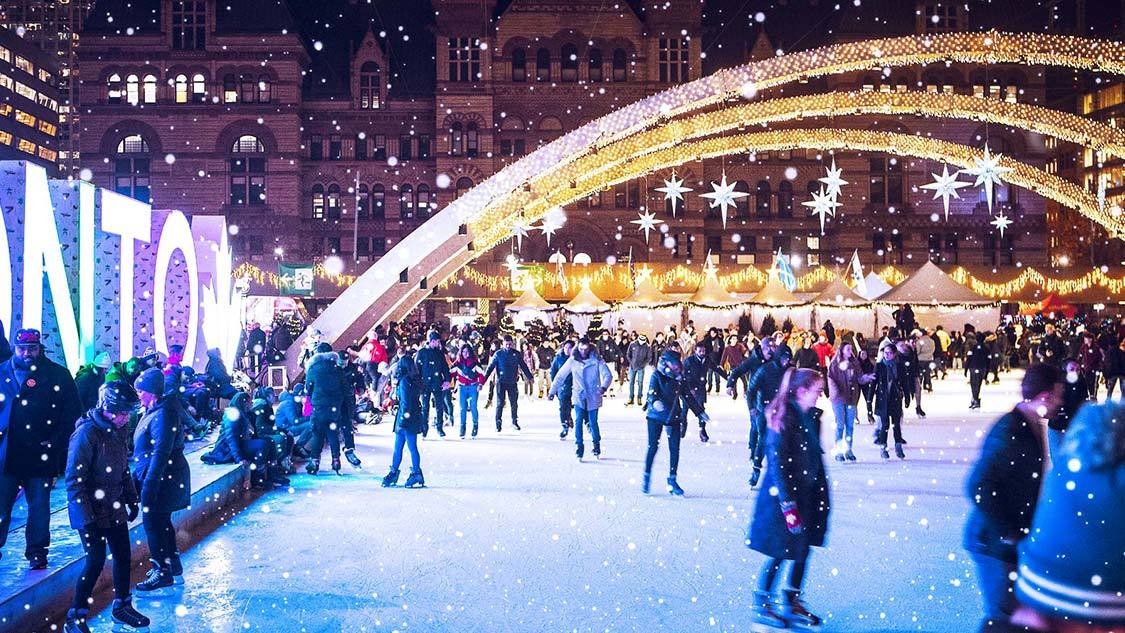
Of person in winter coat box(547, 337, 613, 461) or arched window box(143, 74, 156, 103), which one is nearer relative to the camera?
person in winter coat box(547, 337, 613, 461)

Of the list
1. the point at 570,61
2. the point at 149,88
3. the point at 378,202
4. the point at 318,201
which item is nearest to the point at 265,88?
the point at 149,88

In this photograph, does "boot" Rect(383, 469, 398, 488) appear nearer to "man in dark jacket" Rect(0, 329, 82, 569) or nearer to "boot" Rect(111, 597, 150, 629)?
"man in dark jacket" Rect(0, 329, 82, 569)

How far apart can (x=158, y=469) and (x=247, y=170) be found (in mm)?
45490

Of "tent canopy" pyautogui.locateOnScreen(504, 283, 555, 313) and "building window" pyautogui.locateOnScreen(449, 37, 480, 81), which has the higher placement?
"building window" pyautogui.locateOnScreen(449, 37, 480, 81)

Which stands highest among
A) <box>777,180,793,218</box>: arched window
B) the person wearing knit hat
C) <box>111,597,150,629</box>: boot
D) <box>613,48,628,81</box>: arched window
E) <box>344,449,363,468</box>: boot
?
<box>613,48,628,81</box>: arched window

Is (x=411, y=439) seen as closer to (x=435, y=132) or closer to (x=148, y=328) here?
(x=148, y=328)

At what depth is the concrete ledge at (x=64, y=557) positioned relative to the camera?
532 centimetres

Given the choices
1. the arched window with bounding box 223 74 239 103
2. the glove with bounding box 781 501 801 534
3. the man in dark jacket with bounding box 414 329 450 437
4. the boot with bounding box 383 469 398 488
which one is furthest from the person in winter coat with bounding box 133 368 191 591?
the arched window with bounding box 223 74 239 103

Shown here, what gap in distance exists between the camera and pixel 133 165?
→ 48906 millimetres

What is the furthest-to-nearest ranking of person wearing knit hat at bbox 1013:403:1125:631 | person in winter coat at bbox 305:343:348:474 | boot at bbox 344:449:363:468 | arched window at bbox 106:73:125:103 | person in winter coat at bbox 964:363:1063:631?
arched window at bbox 106:73:125:103
boot at bbox 344:449:363:468
person in winter coat at bbox 305:343:348:474
person in winter coat at bbox 964:363:1063:631
person wearing knit hat at bbox 1013:403:1125:631

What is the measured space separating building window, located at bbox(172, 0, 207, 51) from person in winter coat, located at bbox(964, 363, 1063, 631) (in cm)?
5009

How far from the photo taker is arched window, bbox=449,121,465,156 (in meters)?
48.8

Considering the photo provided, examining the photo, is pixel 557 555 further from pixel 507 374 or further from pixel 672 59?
pixel 672 59

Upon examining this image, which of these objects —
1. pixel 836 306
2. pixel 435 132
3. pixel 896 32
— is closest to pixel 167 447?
pixel 836 306
